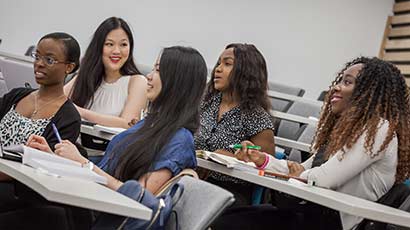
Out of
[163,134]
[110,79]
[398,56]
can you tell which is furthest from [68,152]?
[398,56]

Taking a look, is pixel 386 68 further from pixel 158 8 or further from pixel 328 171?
pixel 158 8

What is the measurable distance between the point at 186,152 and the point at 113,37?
5.96 feet

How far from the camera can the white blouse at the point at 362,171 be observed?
101 inches

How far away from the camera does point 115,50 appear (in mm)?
3910

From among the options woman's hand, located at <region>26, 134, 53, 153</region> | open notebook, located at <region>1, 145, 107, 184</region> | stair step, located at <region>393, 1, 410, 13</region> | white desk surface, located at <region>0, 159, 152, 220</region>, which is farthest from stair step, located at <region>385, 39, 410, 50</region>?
white desk surface, located at <region>0, 159, 152, 220</region>

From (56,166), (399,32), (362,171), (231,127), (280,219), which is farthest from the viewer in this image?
(399,32)

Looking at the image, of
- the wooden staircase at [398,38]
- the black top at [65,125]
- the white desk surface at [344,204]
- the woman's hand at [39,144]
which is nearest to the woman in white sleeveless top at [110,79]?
the black top at [65,125]

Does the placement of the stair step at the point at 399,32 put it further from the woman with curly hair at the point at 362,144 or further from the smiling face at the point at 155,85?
the smiling face at the point at 155,85

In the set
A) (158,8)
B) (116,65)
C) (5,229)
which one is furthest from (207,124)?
(158,8)

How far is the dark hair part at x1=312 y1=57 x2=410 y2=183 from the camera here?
103 inches

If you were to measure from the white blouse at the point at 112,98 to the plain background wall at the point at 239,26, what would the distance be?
4.00 m

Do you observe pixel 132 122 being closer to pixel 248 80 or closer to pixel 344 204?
pixel 248 80

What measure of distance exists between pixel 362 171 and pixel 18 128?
1331 millimetres

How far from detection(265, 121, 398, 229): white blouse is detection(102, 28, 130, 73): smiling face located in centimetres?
163
